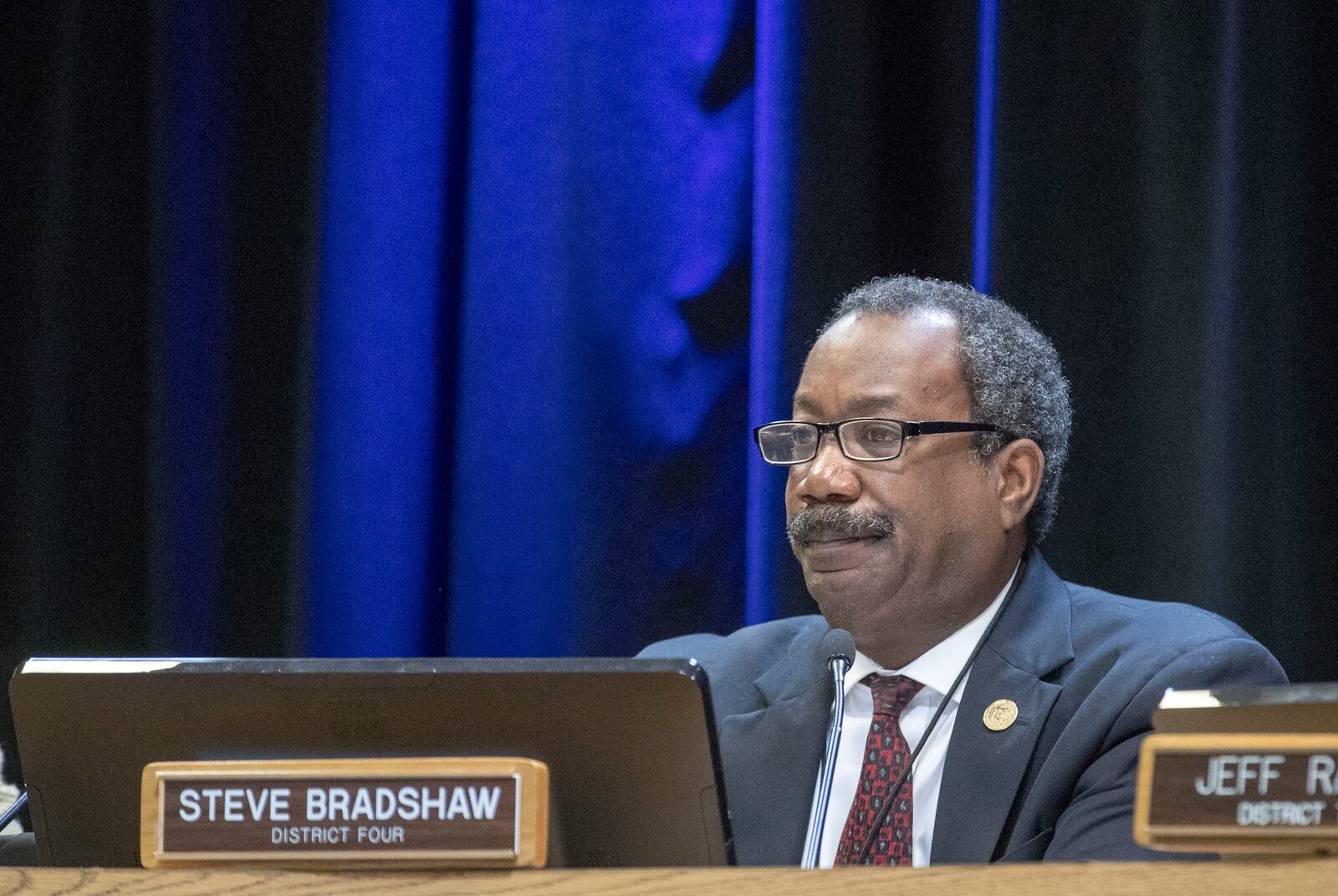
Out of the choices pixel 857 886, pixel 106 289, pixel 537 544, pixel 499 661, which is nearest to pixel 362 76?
pixel 106 289

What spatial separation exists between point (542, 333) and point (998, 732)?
3.60ft

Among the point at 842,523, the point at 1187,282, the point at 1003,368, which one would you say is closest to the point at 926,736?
the point at 842,523

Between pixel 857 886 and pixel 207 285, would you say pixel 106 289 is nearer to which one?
pixel 207 285

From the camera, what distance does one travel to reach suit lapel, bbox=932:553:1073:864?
177cm

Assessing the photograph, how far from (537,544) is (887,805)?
0.96 metres

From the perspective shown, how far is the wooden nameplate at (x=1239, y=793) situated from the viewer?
93 cm

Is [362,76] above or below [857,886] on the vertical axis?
above

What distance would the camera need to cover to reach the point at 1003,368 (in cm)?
221

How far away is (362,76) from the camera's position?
2.65 m

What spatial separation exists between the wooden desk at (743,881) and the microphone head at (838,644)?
1146 millimetres

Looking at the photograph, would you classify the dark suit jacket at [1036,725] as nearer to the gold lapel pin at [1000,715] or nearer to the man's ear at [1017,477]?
the gold lapel pin at [1000,715]

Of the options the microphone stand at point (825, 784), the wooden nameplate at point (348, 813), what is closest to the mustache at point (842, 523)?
the microphone stand at point (825, 784)

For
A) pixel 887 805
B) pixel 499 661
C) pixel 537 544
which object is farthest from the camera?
pixel 537 544

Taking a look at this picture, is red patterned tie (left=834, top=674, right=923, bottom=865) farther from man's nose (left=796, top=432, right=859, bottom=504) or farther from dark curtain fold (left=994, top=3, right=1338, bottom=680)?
dark curtain fold (left=994, top=3, right=1338, bottom=680)
